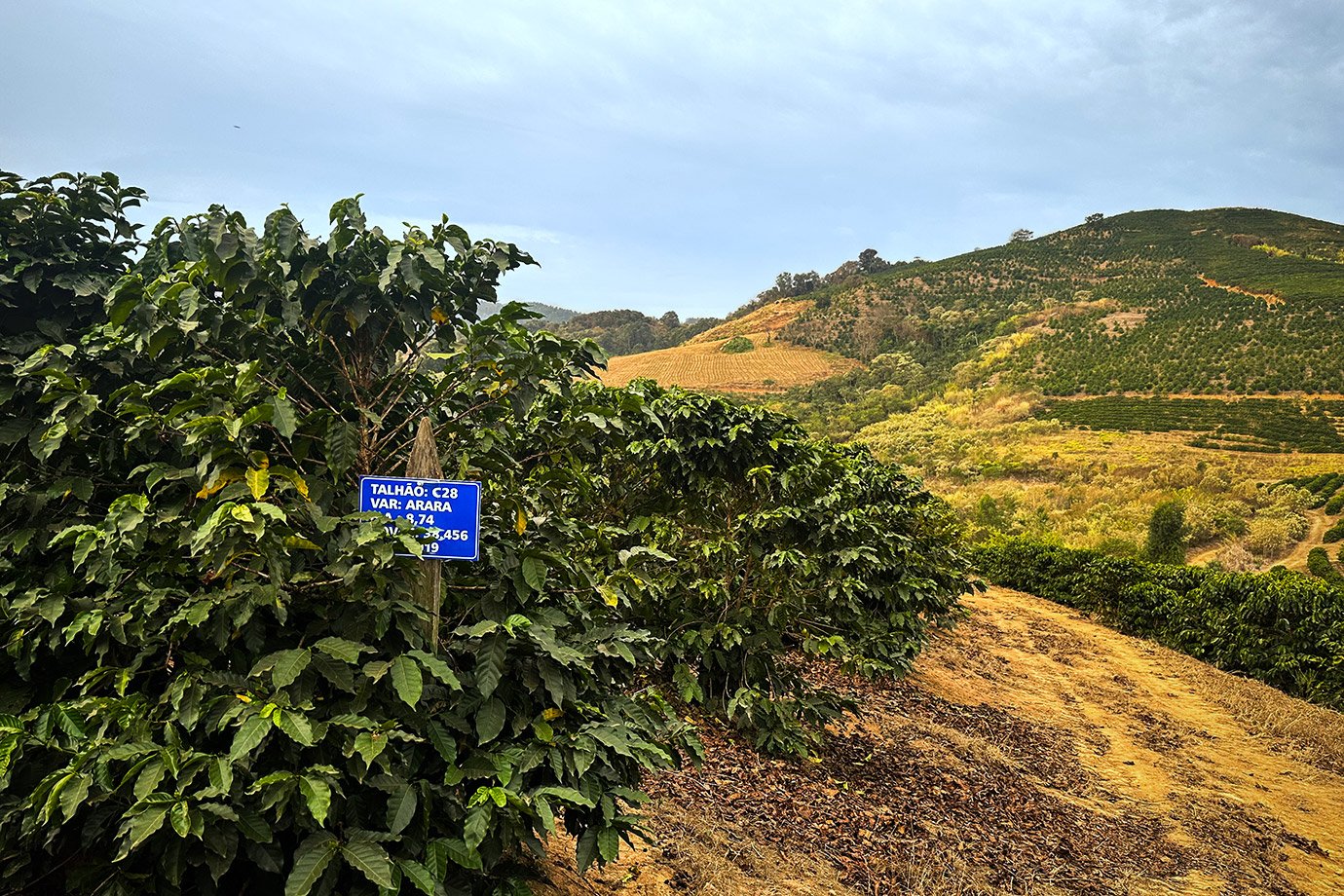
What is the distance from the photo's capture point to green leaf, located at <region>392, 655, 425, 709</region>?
1928 millimetres

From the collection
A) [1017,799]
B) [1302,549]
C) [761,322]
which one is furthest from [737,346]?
[1017,799]

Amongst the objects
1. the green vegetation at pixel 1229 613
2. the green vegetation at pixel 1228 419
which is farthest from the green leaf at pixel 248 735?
the green vegetation at pixel 1228 419

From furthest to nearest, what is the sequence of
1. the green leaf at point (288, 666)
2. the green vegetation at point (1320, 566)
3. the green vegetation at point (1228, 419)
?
1. the green vegetation at point (1228, 419)
2. the green vegetation at point (1320, 566)
3. the green leaf at point (288, 666)

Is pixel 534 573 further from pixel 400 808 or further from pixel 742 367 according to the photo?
pixel 742 367

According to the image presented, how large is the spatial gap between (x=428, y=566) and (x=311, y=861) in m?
0.81

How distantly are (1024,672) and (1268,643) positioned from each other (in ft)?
12.4

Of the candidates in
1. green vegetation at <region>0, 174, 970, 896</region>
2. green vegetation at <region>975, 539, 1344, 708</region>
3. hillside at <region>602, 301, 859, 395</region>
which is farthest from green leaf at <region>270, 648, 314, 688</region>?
hillside at <region>602, 301, 859, 395</region>

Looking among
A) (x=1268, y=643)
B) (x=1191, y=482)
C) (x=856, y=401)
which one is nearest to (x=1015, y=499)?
(x=1191, y=482)

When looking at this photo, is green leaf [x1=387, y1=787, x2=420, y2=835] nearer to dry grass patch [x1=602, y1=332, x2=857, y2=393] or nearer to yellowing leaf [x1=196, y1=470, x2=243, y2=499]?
yellowing leaf [x1=196, y1=470, x2=243, y2=499]

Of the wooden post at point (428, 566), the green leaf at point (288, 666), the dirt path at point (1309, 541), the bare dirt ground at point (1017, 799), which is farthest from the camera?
the dirt path at point (1309, 541)

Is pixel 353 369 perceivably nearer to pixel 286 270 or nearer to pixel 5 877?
pixel 286 270

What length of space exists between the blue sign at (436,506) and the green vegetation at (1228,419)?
1745 inches

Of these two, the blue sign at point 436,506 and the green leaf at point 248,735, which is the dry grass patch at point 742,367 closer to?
the blue sign at point 436,506

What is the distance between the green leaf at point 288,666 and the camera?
1.88 m
